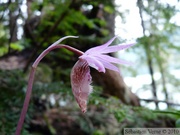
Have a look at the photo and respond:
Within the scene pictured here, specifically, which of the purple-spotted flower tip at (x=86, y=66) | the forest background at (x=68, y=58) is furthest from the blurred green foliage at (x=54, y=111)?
the purple-spotted flower tip at (x=86, y=66)

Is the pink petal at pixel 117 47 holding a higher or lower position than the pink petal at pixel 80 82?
higher

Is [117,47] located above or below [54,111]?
above

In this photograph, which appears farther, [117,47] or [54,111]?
[54,111]

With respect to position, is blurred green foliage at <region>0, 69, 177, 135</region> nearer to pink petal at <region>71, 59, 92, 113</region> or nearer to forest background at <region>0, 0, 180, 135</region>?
forest background at <region>0, 0, 180, 135</region>

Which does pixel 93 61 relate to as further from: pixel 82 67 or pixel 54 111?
pixel 54 111

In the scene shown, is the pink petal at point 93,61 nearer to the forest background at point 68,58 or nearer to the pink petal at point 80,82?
the pink petal at point 80,82

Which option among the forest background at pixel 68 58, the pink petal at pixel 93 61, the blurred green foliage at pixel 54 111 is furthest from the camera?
the forest background at pixel 68 58

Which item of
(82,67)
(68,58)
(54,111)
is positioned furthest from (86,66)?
(54,111)
